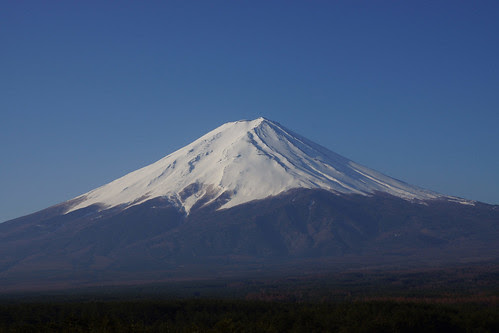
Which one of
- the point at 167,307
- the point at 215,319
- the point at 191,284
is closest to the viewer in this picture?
the point at 215,319

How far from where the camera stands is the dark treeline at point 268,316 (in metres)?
61.1

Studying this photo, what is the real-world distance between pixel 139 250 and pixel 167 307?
124631 millimetres

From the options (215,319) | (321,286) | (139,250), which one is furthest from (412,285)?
(139,250)

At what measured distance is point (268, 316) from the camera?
6756 cm

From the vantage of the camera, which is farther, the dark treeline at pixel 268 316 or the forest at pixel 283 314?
the dark treeline at pixel 268 316

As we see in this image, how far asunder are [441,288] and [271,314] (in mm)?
37744

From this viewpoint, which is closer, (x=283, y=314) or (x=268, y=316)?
(x=283, y=314)

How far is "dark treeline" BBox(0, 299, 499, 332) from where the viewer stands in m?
61.1

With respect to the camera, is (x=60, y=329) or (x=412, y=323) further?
(x=412, y=323)

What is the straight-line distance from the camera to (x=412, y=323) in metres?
63.7

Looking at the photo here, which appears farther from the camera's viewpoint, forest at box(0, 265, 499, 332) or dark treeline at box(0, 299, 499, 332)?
dark treeline at box(0, 299, 499, 332)

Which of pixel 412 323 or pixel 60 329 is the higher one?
pixel 60 329

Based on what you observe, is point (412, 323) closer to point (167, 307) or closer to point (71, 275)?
point (167, 307)

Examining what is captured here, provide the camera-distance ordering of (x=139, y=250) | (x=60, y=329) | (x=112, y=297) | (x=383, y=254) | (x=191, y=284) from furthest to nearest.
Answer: (x=139, y=250) → (x=383, y=254) → (x=191, y=284) → (x=112, y=297) → (x=60, y=329)
